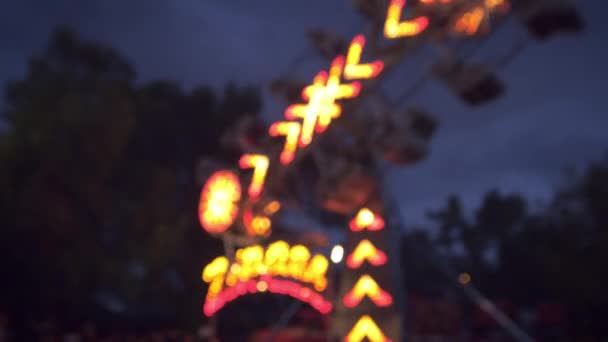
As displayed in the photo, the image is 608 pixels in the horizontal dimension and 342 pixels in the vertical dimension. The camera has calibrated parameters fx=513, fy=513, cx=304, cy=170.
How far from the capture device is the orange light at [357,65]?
7.57 m

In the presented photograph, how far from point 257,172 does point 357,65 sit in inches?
131

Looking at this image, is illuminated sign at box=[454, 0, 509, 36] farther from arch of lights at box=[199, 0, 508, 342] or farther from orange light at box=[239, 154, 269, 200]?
orange light at box=[239, 154, 269, 200]

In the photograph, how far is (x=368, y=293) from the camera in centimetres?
754

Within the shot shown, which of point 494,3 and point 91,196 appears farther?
point 91,196

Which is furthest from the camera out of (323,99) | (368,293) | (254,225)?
(254,225)

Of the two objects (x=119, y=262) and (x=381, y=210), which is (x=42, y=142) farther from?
(x=381, y=210)

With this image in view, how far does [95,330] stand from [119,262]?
2.90 m

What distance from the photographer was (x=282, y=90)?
9812mm

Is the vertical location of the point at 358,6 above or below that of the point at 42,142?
below

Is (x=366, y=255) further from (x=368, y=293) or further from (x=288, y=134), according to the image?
(x=288, y=134)

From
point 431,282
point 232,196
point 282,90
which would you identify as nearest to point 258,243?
point 232,196

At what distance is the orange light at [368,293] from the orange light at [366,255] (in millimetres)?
247

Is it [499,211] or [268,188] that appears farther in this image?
[499,211]

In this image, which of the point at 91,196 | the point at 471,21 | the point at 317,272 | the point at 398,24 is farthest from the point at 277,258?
the point at 91,196
